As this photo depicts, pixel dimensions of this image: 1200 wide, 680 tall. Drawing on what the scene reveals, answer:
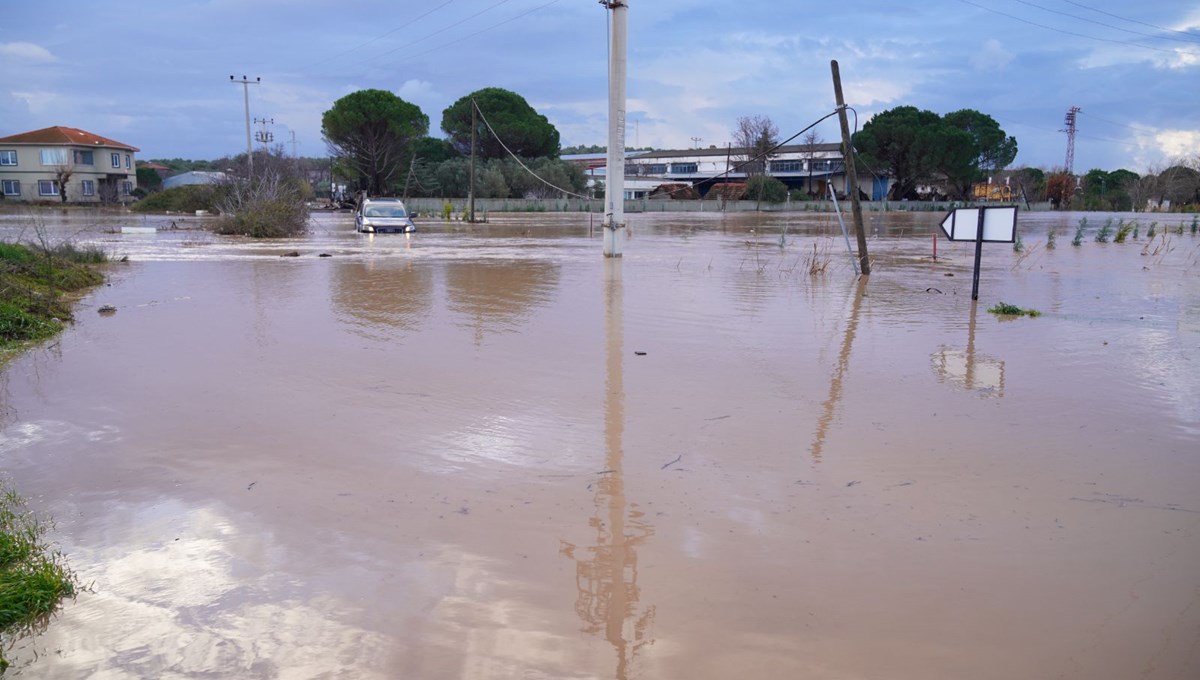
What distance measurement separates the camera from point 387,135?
68.1 meters

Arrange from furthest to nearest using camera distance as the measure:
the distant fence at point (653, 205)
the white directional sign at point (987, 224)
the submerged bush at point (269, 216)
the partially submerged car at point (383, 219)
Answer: the distant fence at point (653, 205)
the partially submerged car at point (383, 219)
the submerged bush at point (269, 216)
the white directional sign at point (987, 224)

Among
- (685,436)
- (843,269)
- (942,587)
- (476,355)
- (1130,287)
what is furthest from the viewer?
(843,269)

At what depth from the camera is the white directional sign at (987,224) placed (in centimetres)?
1234

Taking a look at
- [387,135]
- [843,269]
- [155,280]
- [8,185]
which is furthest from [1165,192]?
[8,185]

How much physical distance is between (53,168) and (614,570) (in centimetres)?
8459

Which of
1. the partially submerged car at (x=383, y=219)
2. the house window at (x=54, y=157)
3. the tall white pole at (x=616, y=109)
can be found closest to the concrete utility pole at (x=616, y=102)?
the tall white pole at (x=616, y=109)

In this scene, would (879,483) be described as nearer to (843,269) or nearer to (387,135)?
(843,269)

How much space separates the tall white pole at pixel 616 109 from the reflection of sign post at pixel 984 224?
9157 millimetres

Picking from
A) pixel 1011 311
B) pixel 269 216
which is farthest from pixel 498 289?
pixel 269 216

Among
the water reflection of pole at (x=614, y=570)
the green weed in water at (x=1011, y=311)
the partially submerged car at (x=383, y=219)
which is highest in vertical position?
the partially submerged car at (x=383, y=219)

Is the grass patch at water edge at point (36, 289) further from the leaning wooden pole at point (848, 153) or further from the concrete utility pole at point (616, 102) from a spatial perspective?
the leaning wooden pole at point (848, 153)

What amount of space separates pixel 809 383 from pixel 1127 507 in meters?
3.32

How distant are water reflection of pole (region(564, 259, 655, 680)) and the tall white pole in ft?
50.1

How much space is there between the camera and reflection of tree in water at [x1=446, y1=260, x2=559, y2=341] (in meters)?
12.0
